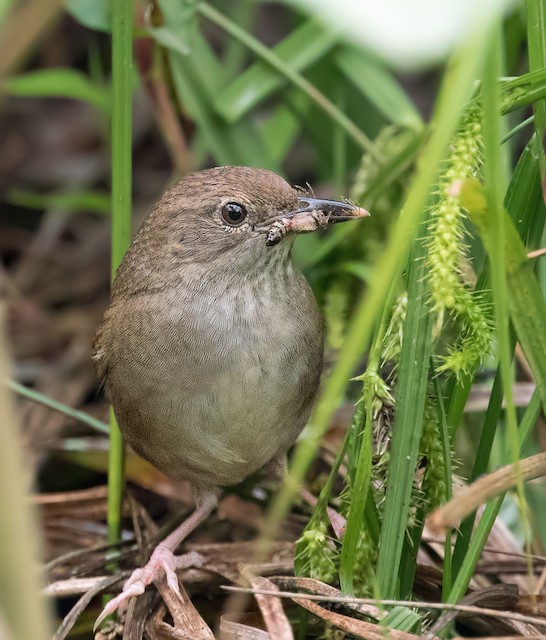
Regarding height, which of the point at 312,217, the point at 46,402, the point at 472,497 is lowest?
the point at 472,497

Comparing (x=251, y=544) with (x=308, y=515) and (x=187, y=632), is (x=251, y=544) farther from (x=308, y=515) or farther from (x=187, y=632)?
(x=187, y=632)

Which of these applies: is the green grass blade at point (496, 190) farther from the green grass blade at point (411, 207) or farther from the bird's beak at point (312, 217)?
the bird's beak at point (312, 217)

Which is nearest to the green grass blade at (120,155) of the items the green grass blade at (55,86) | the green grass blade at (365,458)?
the green grass blade at (365,458)

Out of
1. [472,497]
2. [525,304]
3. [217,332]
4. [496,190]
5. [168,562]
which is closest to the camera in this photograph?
[496,190]

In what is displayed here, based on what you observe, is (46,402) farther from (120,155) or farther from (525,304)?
(525,304)

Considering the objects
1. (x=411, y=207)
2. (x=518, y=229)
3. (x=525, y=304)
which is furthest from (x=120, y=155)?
(x=411, y=207)

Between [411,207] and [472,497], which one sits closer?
[411,207]

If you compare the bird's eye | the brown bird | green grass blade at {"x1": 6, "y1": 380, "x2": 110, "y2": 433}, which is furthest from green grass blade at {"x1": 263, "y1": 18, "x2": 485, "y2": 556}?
green grass blade at {"x1": 6, "y1": 380, "x2": 110, "y2": 433}
